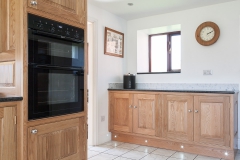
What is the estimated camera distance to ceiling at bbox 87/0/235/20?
10.6ft

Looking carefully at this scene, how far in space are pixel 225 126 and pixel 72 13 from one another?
2365 mm

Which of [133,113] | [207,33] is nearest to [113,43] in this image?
[133,113]

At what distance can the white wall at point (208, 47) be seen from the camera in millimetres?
3248

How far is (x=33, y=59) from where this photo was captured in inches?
59.9

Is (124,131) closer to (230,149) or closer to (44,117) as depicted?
(230,149)

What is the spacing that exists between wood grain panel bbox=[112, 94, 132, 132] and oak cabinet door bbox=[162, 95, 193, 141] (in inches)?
23.9

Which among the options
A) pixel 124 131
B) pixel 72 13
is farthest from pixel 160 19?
pixel 72 13

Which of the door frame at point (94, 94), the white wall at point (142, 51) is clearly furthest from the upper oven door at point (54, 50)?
the white wall at point (142, 51)

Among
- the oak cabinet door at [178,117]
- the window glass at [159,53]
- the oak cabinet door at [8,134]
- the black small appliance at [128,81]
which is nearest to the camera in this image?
the oak cabinet door at [8,134]

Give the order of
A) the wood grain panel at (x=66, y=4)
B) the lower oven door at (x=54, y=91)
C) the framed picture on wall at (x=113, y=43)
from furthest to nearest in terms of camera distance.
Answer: the framed picture on wall at (x=113, y=43), the wood grain panel at (x=66, y=4), the lower oven door at (x=54, y=91)

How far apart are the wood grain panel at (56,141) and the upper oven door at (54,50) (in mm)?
498

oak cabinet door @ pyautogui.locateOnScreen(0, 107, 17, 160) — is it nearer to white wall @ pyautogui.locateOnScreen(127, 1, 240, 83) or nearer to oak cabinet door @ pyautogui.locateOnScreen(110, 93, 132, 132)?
oak cabinet door @ pyautogui.locateOnScreen(110, 93, 132, 132)

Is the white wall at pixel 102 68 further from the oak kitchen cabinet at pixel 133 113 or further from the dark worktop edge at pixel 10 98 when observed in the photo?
the dark worktop edge at pixel 10 98

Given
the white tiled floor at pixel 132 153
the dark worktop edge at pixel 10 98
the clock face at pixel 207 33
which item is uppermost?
the clock face at pixel 207 33
